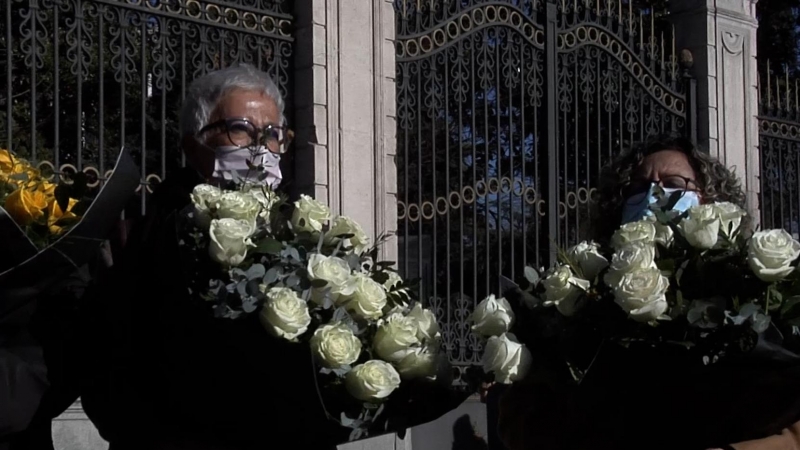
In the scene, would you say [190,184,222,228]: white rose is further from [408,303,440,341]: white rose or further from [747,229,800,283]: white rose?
[747,229,800,283]: white rose

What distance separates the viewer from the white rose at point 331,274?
2.36 m

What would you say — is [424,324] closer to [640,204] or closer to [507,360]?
[507,360]

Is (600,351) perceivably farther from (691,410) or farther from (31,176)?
(31,176)

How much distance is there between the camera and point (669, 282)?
7.74ft

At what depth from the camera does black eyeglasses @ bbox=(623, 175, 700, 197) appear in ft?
10.7

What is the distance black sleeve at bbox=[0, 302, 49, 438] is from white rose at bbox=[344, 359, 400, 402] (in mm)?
614

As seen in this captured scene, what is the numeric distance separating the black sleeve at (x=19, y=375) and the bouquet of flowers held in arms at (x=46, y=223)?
0.23ft

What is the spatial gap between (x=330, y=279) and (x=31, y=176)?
709mm

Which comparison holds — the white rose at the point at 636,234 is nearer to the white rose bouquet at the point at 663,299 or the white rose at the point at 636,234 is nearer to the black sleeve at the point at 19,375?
the white rose bouquet at the point at 663,299

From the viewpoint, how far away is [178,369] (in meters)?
2.45

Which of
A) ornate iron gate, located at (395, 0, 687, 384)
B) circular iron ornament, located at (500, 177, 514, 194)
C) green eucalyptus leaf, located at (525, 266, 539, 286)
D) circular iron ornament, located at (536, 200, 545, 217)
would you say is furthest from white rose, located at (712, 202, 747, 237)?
circular iron ornament, located at (536, 200, 545, 217)

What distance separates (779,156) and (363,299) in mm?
8421

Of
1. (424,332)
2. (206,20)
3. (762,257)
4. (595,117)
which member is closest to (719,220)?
(762,257)

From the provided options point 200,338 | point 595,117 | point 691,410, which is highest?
point 595,117
